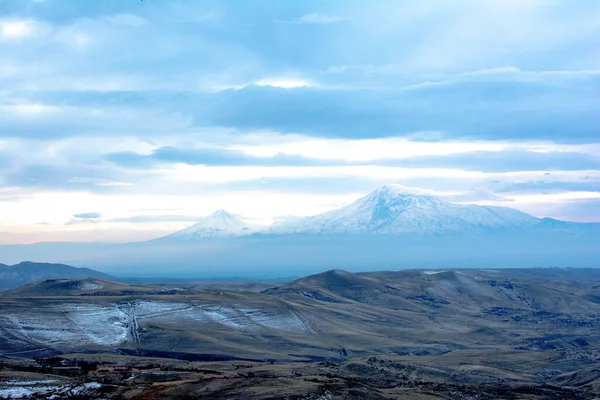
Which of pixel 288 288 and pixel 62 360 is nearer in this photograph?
pixel 62 360

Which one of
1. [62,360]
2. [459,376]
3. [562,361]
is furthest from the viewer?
[562,361]

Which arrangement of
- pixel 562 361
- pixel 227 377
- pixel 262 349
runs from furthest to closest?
1. pixel 262 349
2. pixel 562 361
3. pixel 227 377

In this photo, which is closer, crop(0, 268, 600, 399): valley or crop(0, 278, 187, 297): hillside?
crop(0, 268, 600, 399): valley

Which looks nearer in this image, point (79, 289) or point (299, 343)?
point (299, 343)

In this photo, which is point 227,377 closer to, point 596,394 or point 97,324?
point 596,394

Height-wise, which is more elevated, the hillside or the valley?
the hillside

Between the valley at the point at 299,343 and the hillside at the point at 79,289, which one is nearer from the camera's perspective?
the valley at the point at 299,343

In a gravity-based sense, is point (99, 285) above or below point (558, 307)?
above

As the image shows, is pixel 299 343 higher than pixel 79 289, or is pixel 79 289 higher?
pixel 79 289

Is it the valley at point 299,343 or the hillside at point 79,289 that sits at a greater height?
Result: the hillside at point 79,289

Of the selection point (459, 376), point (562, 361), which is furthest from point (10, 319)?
point (562, 361)
